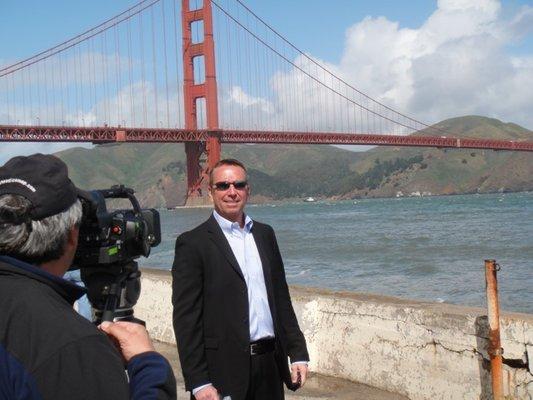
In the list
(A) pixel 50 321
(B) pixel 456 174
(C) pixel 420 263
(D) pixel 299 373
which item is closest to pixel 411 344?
(D) pixel 299 373

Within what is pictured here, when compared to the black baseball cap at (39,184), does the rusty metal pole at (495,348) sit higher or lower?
lower

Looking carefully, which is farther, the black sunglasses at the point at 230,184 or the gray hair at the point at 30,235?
the black sunglasses at the point at 230,184

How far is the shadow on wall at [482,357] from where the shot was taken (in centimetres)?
329

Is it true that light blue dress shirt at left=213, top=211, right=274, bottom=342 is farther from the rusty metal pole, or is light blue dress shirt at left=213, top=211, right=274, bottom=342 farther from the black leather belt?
the rusty metal pole

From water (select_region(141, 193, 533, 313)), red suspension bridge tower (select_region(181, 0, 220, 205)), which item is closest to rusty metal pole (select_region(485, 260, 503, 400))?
water (select_region(141, 193, 533, 313))

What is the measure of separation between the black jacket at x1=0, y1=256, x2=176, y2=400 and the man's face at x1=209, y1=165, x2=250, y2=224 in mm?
1447

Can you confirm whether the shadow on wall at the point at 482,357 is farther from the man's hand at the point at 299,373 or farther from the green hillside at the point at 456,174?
the green hillside at the point at 456,174

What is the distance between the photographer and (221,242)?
8.35ft

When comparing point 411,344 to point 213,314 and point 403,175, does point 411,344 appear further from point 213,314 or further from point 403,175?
point 403,175

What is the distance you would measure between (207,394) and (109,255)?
3.39 ft

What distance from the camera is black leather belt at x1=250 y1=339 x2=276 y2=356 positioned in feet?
8.20

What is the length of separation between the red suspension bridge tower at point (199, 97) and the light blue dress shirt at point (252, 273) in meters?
45.0

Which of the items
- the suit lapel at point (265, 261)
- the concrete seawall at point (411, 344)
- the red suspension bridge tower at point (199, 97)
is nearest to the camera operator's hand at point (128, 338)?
the suit lapel at point (265, 261)

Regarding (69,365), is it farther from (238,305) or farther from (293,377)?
(293,377)
